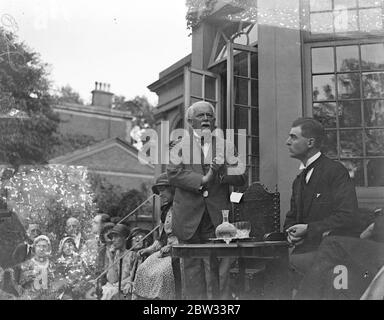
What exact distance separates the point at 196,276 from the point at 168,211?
843 millimetres

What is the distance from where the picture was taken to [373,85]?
11.8 ft

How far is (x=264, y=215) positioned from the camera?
3.49 metres

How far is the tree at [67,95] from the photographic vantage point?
443cm

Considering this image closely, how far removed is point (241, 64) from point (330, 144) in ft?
3.77

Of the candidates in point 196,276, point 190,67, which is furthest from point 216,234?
point 190,67

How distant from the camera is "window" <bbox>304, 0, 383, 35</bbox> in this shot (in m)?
3.66

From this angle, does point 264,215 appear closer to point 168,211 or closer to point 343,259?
point 343,259

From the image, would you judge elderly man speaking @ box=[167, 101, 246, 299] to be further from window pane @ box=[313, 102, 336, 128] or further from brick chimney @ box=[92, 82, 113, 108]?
brick chimney @ box=[92, 82, 113, 108]

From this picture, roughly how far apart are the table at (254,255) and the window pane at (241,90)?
1.48 m

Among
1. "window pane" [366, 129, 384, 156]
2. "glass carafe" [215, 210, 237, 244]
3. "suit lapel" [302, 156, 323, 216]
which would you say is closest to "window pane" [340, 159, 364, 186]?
"window pane" [366, 129, 384, 156]

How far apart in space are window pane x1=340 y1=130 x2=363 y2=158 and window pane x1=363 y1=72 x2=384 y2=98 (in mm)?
298

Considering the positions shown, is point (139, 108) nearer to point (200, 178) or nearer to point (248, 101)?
point (248, 101)

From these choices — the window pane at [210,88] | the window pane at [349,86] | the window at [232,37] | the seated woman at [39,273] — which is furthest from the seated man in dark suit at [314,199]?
the seated woman at [39,273]

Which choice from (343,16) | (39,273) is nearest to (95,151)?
(39,273)
